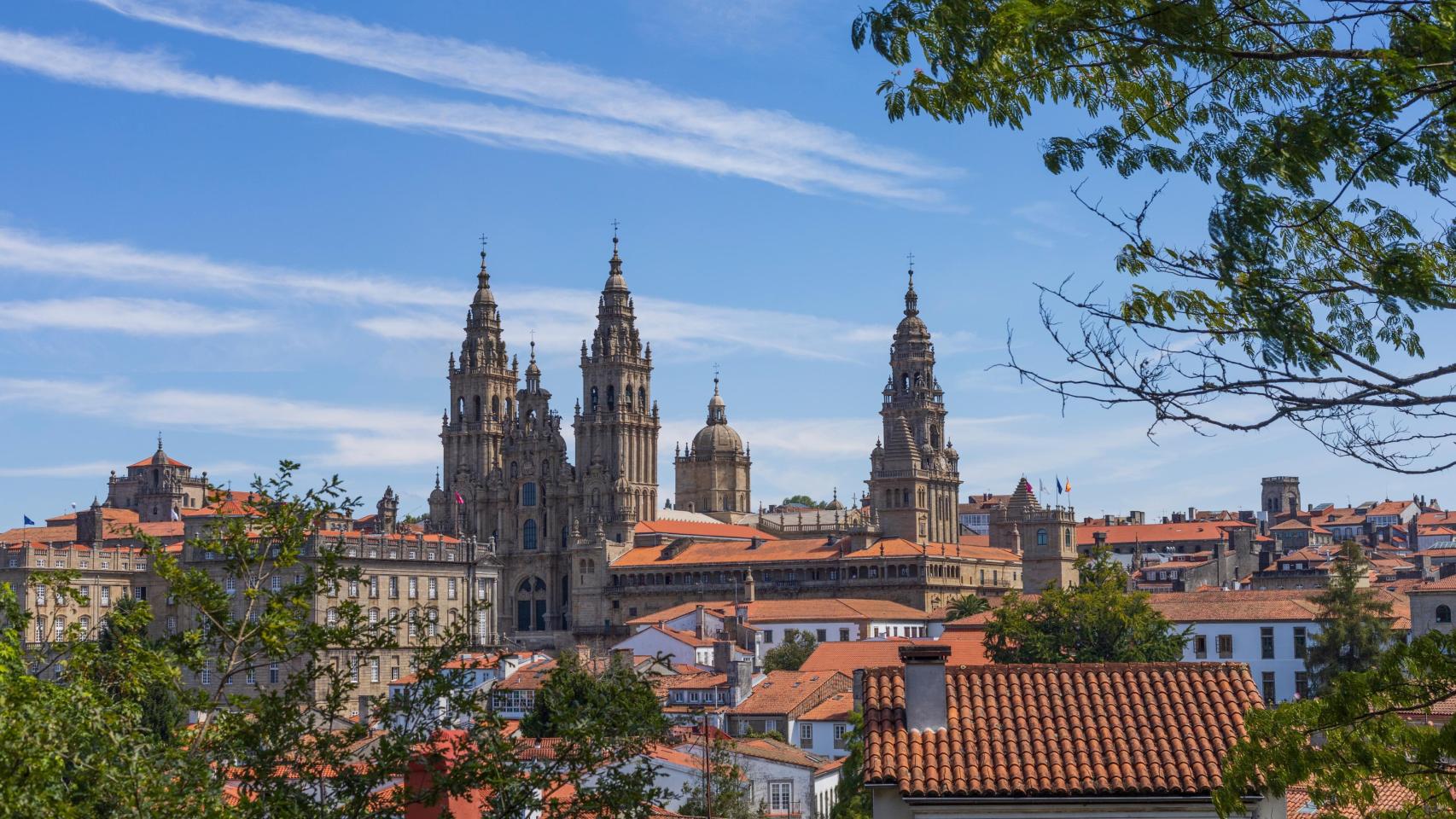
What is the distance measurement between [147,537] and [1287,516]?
15202 cm

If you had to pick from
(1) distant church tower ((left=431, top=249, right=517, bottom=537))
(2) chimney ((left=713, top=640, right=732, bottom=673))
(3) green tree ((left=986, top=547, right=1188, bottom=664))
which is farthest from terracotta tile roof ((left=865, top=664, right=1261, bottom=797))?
(1) distant church tower ((left=431, top=249, right=517, bottom=537))

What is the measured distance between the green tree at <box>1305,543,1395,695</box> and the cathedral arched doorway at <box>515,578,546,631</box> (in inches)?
2719

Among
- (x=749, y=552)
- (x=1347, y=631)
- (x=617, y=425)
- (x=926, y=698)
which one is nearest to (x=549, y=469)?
(x=617, y=425)

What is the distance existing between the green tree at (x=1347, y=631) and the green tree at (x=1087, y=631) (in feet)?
37.8

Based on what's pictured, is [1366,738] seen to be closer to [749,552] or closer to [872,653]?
[872,653]

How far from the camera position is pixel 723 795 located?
145ft

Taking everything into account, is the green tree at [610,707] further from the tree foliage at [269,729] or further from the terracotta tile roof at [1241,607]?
the terracotta tile roof at [1241,607]

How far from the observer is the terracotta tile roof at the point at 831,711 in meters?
65.1

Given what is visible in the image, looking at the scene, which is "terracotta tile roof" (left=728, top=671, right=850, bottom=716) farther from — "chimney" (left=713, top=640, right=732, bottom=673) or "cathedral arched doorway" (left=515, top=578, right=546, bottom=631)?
A: "cathedral arched doorway" (left=515, top=578, right=546, bottom=631)

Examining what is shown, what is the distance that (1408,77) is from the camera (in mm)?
11141

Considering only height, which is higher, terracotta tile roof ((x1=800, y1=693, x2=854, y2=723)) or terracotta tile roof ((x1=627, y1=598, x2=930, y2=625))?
terracotta tile roof ((x1=627, y1=598, x2=930, y2=625))

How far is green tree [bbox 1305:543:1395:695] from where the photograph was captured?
222 ft

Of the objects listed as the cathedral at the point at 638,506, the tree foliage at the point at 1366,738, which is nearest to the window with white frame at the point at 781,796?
the tree foliage at the point at 1366,738

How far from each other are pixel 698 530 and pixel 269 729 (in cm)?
11432
